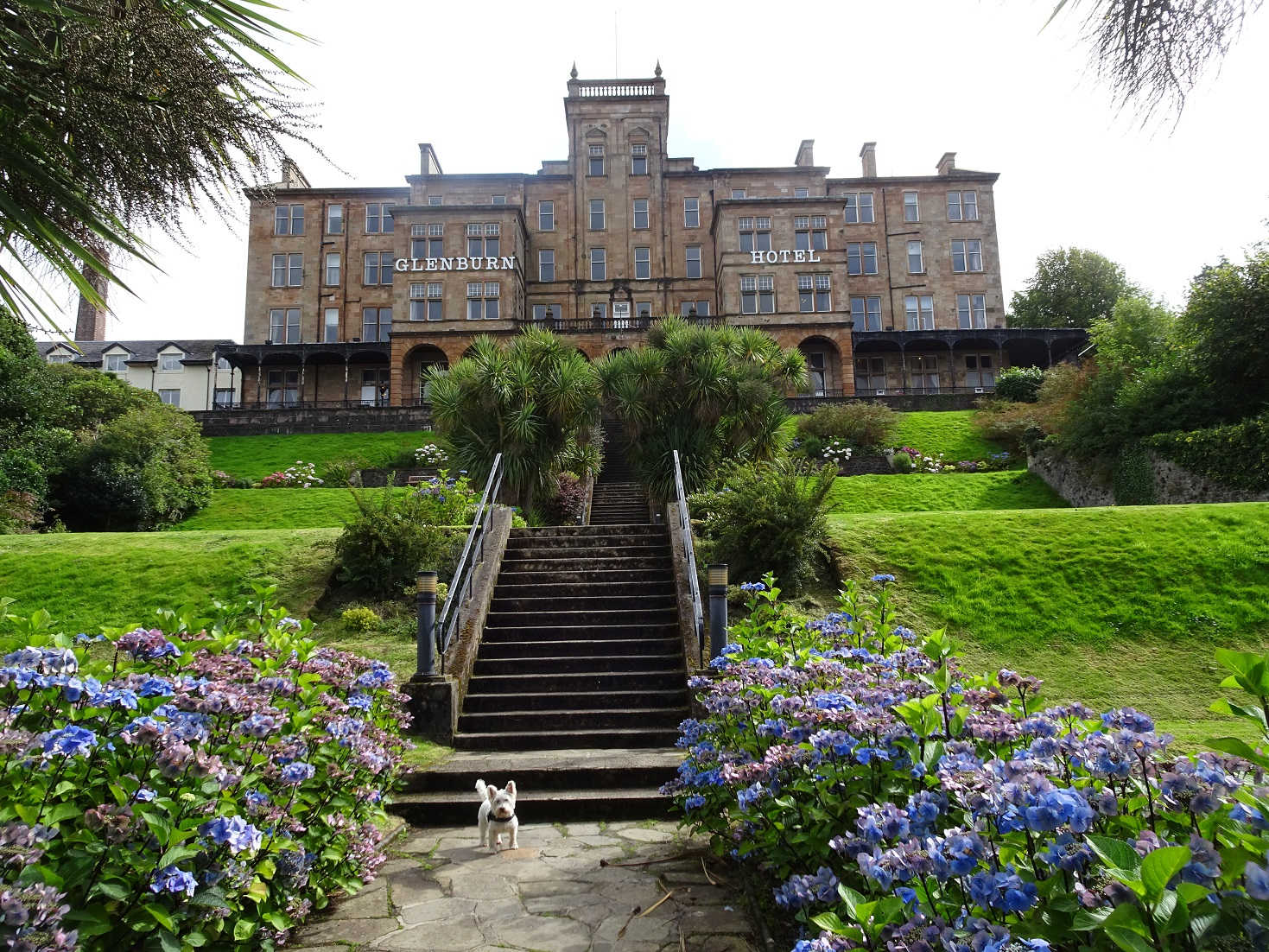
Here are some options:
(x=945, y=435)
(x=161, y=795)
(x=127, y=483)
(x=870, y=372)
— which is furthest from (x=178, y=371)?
(x=161, y=795)

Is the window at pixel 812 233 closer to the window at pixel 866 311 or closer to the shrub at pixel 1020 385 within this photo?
the window at pixel 866 311

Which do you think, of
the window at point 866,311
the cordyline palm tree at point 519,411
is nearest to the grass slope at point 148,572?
the cordyline palm tree at point 519,411

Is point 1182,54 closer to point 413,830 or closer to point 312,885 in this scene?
point 312,885

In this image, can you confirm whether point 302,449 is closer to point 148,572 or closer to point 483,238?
point 483,238

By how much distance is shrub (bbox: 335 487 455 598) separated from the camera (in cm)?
1137

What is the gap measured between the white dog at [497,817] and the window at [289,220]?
4986cm

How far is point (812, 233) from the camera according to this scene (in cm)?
4159

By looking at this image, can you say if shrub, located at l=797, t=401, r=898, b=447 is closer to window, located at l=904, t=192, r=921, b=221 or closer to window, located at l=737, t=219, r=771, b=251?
window, located at l=737, t=219, r=771, b=251

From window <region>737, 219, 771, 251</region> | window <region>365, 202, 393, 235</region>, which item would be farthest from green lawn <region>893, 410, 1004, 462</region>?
window <region>365, 202, 393, 235</region>

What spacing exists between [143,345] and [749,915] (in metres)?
58.0

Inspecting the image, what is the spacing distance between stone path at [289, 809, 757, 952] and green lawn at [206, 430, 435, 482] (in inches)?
970

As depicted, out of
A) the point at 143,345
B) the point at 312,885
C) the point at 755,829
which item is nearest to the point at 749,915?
the point at 755,829

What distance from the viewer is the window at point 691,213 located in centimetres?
4575

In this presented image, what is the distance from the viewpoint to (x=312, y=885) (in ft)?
12.3
